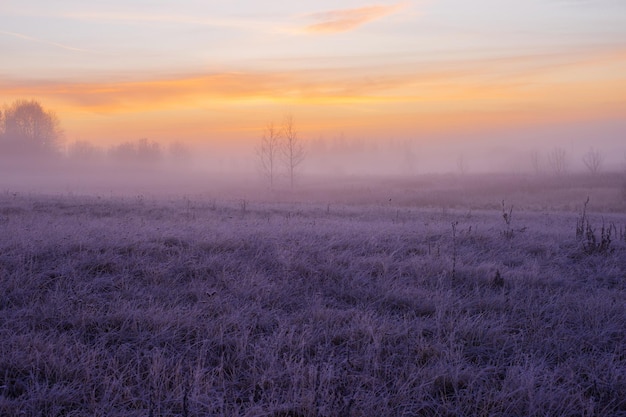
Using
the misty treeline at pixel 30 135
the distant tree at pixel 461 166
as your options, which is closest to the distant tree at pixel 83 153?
the misty treeline at pixel 30 135

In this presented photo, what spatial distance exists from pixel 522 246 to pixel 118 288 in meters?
7.28

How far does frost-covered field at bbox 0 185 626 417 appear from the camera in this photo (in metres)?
3.56

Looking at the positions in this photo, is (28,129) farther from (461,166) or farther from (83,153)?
(461,166)

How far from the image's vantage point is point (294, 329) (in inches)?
183

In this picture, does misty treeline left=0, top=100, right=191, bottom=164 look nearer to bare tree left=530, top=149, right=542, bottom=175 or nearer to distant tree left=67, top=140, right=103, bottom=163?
distant tree left=67, top=140, right=103, bottom=163

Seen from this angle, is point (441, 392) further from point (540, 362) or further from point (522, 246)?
point (522, 246)

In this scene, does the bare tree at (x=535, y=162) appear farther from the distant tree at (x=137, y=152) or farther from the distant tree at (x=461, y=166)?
the distant tree at (x=137, y=152)

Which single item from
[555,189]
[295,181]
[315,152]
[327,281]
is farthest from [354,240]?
[315,152]

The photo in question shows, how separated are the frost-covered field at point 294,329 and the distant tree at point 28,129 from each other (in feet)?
290

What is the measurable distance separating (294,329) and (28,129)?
97.3m

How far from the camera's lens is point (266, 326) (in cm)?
484

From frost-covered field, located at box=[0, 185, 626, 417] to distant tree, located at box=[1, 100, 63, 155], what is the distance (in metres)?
88.5

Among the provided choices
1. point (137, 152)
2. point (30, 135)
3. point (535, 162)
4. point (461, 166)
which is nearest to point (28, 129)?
point (30, 135)

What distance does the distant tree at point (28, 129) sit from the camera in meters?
82.2
